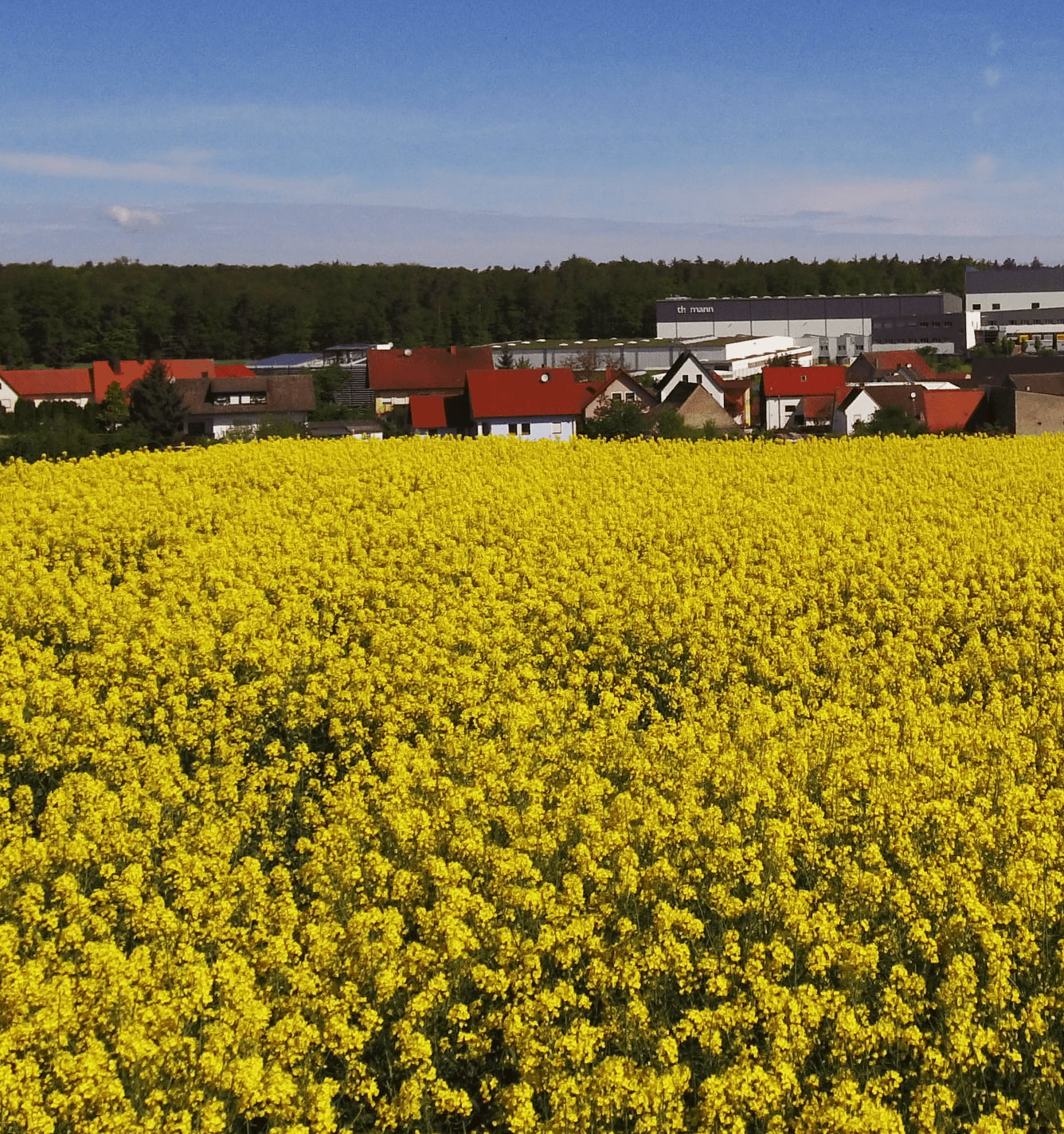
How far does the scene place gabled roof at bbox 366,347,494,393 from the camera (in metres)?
68.2

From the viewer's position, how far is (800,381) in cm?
6375

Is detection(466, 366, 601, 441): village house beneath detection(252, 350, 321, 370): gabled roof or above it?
beneath

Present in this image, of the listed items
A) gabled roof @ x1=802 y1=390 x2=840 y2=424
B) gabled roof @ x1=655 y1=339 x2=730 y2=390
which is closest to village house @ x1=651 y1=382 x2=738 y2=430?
gabled roof @ x1=655 y1=339 x2=730 y2=390

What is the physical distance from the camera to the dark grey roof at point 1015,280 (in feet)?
366

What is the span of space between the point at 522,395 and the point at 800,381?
25010 mm

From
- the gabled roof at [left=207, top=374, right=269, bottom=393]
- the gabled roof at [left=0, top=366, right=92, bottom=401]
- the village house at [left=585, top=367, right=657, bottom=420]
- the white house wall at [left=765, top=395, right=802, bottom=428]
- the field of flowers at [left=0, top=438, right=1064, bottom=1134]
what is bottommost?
the field of flowers at [left=0, top=438, right=1064, bottom=1134]

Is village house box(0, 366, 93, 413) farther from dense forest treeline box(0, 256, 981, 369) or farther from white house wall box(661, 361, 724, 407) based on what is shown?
white house wall box(661, 361, 724, 407)

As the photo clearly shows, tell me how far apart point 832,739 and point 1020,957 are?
260cm

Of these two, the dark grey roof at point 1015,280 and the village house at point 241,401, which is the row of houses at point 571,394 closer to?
the village house at point 241,401

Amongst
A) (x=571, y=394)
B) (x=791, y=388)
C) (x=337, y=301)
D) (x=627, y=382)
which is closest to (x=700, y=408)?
(x=627, y=382)

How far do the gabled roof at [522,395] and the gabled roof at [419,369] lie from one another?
77.2ft

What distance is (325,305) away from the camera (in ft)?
408

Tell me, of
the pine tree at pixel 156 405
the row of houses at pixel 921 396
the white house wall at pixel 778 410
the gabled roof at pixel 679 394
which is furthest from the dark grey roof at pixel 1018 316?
the pine tree at pixel 156 405

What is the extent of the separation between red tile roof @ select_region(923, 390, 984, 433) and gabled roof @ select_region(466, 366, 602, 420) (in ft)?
38.4
